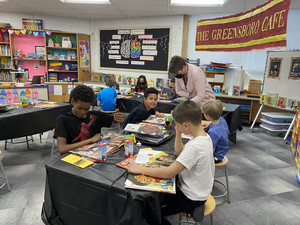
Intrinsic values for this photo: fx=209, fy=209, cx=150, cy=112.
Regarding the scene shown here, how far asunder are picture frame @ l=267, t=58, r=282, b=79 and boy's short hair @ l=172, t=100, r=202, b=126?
414 centimetres

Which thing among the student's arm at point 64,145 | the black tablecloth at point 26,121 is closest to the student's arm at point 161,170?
the student's arm at point 64,145

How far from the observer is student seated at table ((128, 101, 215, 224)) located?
3.89 ft

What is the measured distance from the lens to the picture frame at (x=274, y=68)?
449 cm

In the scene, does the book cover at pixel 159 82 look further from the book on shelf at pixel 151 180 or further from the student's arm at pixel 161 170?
the student's arm at pixel 161 170

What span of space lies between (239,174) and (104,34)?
240 inches

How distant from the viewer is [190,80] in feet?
9.33

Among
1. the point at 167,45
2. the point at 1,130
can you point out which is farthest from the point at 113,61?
the point at 1,130

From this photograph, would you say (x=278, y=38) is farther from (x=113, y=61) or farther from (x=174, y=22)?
(x=113, y=61)

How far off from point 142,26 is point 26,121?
4709mm

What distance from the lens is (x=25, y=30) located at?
6266 mm

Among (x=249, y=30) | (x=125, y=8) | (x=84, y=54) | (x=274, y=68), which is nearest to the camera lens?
(x=249, y=30)

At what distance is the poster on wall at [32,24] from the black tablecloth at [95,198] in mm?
6832

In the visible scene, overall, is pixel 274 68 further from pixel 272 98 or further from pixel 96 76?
pixel 96 76

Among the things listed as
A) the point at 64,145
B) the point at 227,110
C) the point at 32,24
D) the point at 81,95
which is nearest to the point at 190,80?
the point at 227,110
